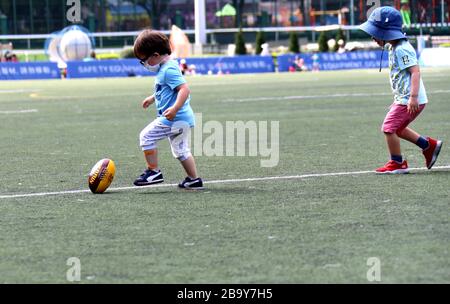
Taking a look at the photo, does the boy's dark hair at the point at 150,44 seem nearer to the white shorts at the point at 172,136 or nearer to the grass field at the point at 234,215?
the white shorts at the point at 172,136

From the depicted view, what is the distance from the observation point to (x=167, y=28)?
7544 centimetres

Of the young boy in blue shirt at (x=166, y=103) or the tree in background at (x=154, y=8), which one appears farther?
the tree in background at (x=154, y=8)

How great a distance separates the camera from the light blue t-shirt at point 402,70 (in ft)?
33.9

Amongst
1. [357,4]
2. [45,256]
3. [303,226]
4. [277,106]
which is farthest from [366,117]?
[357,4]

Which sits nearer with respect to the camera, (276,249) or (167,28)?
(276,249)

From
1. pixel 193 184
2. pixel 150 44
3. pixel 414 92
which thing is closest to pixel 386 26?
pixel 414 92

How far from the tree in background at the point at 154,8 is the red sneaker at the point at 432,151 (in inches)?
2590

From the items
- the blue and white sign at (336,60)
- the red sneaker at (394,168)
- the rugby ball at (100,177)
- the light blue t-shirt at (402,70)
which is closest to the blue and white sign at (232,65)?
the blue and white sign at (336,60)

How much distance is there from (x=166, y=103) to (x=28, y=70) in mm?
33801

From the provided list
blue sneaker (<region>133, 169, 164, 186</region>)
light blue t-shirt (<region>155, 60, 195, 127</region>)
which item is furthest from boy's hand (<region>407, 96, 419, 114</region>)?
blue sneaker (<region>133, 169, 164, 186</region>)

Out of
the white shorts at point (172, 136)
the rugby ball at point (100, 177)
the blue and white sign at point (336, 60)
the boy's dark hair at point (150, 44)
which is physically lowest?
the blue and white sign at point (336, 60)

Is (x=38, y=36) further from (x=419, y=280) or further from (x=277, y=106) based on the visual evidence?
(x=419, y=280)

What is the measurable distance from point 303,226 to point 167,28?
68906 mm

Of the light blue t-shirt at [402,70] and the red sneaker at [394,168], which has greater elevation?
the light blue t-shirt at [402,70]
